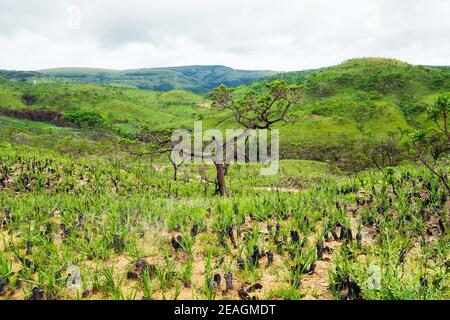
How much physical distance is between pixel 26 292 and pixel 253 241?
3.71 m

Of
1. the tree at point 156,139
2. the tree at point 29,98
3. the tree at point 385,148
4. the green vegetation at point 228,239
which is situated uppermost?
the tree at point 29,98

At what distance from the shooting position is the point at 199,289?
4.91 meters

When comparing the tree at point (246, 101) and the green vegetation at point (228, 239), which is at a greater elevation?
the tree at point (246, 101)

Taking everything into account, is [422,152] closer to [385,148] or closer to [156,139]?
[156,139]

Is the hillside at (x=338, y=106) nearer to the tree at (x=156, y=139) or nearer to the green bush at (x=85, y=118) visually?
the green bush at (x=85, y=118)

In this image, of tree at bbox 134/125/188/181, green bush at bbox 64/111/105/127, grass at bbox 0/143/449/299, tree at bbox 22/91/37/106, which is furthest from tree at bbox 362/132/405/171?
tree at bbox 22/91/37/106

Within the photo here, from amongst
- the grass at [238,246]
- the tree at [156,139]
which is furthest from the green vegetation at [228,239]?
the tree at [156,139]

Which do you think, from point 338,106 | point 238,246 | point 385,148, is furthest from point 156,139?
point 338,106

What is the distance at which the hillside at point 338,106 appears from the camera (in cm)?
5847

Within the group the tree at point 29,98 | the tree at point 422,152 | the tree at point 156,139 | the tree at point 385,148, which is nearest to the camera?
the tree at point 422,152

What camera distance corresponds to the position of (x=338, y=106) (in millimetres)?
71500

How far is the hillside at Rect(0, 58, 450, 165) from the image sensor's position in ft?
192
